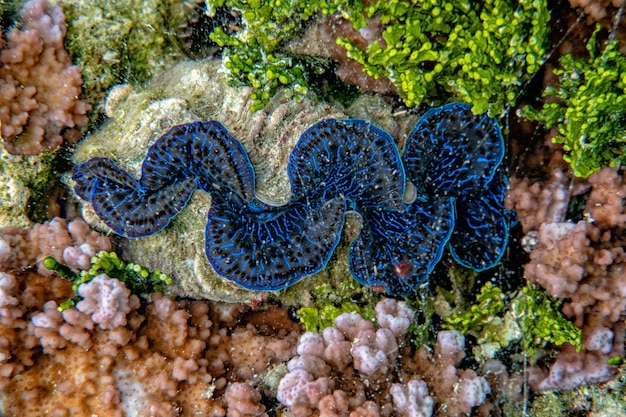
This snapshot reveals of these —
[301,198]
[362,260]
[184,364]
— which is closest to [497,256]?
[362,260]

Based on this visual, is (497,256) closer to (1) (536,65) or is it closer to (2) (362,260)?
(2) (362,260)

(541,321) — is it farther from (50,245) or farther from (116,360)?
(50,245)

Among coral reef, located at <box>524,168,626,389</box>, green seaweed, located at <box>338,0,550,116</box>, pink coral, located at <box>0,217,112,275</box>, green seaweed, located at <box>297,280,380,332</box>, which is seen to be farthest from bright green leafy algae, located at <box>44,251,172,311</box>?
coral reef, located at <box>524,168,626,389</box>

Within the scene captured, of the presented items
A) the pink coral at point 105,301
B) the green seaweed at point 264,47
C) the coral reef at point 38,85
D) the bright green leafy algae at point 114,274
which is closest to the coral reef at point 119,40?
the coral reef at point 38,85

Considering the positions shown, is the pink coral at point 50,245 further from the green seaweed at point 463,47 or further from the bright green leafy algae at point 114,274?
the green seaweed at point 463,47

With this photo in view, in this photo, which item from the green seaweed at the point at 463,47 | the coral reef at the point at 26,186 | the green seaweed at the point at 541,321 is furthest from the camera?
the coral reef at the point at 26,186

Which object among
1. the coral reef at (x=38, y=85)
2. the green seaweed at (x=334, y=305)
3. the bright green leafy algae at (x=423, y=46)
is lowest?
the green seaweed at (x=334, y=305)

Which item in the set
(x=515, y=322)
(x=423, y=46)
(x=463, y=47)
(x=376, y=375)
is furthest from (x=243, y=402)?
(x=463, y=47)
